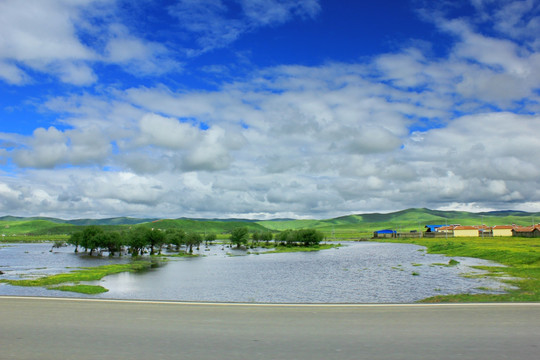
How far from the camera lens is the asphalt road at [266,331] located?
433 inches

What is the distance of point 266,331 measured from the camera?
1351 centimetres

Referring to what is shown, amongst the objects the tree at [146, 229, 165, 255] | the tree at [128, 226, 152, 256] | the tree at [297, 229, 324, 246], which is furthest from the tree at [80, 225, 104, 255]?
the tree at [297, 229, 324, 246]

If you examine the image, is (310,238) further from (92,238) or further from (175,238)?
(92,238)

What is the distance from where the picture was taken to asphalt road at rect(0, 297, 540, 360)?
36.1ft

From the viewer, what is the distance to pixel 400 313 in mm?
16188

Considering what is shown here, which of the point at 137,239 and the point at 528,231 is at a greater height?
the point at 137,239

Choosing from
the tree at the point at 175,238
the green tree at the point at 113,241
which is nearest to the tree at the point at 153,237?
the green tree at the point at 113,241

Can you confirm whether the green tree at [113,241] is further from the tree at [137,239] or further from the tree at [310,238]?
the tree at [310,238]

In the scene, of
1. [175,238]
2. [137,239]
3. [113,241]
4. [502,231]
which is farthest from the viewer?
[502,231]

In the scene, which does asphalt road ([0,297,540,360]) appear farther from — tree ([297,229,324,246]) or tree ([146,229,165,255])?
tree ([297,229,324,246])

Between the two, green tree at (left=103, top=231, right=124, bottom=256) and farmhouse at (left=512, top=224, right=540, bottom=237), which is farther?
farmhouse at (left=512, top=224, right=540, bottom=237)

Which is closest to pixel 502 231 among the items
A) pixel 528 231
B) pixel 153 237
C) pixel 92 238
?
pixel 528 231

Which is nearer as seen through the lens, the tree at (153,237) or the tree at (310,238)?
the tree at (153,237)

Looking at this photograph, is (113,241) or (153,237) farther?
(113,241)
